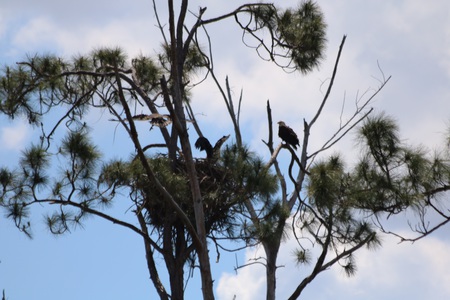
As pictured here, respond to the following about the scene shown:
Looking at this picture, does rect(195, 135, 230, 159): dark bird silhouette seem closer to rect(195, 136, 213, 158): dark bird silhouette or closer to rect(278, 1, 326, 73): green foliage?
rect(195, 136, 213, 158): dark bird silhouette

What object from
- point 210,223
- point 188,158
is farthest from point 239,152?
point 210,223

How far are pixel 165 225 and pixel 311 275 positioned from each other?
155cm

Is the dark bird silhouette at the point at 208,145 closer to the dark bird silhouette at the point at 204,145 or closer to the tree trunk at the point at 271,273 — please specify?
the dark bird silhouette at the point at 204,145

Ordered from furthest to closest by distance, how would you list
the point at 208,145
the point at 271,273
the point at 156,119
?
the point at 208,145 → the point at 271,273 → the point at 156,119

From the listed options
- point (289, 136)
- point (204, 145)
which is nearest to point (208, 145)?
point (204, 145)

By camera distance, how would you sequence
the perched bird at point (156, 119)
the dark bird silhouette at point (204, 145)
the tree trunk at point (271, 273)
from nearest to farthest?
the perched bird at point (156, 119)
the tree trunk at point (271, 273)
the dark bird silhouette at point (204, 145)

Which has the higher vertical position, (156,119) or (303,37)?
(303,37)

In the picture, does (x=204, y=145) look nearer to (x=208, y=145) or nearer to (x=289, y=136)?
(x=208, y=145)

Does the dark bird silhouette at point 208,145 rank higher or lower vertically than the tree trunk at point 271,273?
higher

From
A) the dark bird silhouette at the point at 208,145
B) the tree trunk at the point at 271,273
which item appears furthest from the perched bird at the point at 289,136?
the tree trunk at the point at 271,273

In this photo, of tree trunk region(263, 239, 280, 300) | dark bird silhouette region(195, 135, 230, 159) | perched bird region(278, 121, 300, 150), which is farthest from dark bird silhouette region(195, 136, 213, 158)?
tree trunk region(263, 239, 280, 300)

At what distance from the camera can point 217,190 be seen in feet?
29.2

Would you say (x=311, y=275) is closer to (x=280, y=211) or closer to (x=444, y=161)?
(x=280, y=211)

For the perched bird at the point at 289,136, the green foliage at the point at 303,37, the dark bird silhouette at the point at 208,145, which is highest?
the green foliage at the point at 303,37
